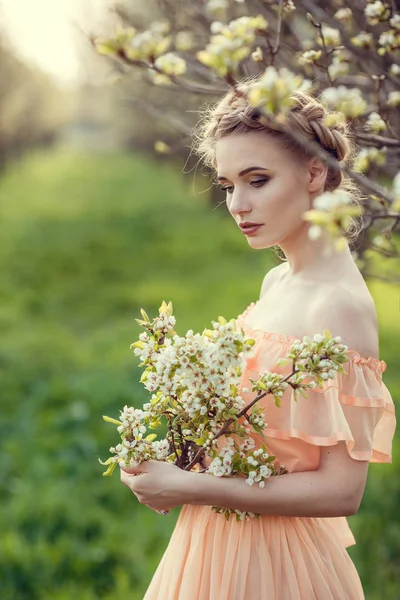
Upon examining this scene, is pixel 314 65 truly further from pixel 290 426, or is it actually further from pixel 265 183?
pixel 290 426

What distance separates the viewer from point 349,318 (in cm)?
191

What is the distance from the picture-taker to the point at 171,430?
78.2 inches

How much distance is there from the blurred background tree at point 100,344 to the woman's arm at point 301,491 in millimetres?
1127

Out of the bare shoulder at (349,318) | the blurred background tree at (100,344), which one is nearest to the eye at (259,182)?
the bare shoulder at (349,318)

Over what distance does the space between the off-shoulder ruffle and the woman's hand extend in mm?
254

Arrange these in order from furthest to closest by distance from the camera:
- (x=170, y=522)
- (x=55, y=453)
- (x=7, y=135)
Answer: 1. (x=7, y=135)
2. (x=55, y=453)
3. (x=170, y=522)

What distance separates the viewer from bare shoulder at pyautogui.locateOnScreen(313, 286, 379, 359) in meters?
1.91

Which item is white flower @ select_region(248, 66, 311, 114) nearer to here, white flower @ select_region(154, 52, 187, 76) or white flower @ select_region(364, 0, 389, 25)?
white flower @ select_region(154, 52, 187, 76)

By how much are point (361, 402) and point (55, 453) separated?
14.9 feet

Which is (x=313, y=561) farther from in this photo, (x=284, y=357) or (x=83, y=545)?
(x=83, y=545)

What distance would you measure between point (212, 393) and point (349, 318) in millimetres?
382

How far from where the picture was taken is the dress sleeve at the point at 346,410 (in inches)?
74.0

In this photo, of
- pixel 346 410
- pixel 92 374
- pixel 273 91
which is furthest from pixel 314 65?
pixel 92 374

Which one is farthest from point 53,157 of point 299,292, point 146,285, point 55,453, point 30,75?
point 299,292
